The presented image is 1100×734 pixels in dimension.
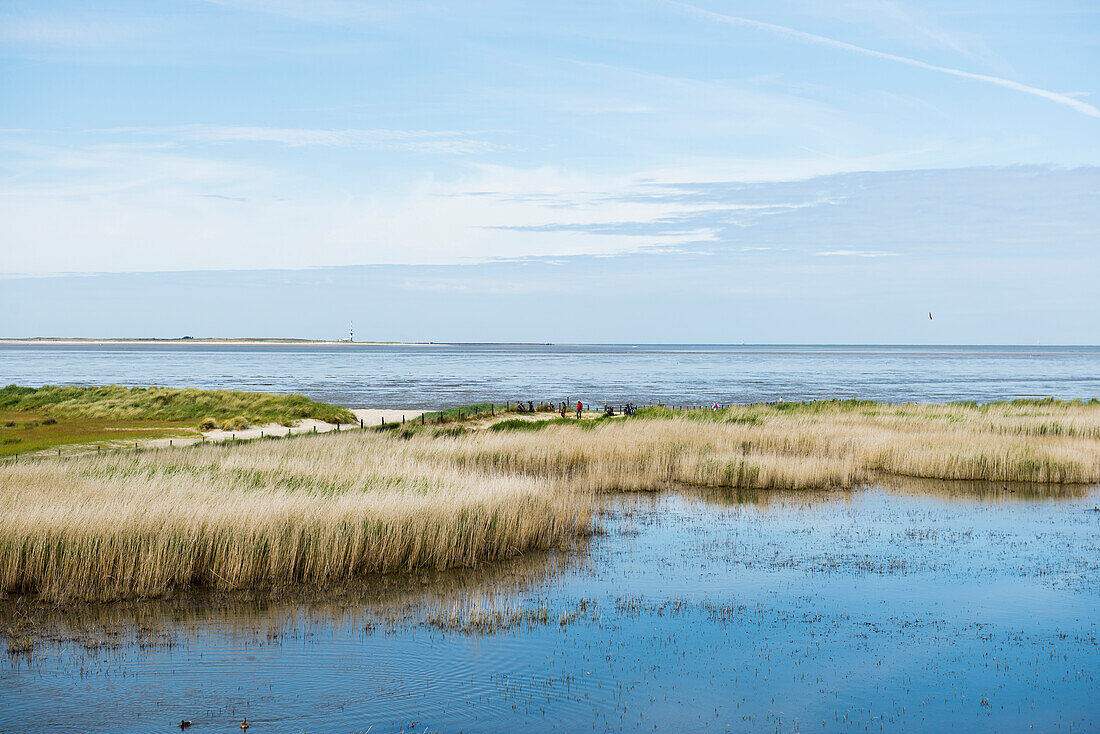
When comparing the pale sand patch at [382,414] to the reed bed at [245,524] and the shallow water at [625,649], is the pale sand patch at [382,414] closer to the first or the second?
the reed bed at [245,524]

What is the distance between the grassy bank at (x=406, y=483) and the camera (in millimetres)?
15188

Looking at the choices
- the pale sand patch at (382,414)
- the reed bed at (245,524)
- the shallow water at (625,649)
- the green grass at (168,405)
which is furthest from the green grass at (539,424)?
the shallow water at (625,649)

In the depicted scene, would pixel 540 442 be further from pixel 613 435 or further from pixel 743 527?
pixel 743 527

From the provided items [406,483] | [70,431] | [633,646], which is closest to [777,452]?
[406,483]

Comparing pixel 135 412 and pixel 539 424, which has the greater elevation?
pixel 539 424

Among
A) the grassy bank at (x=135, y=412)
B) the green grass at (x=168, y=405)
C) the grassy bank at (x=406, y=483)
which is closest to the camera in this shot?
the grassy bank at (x=406, y=483)

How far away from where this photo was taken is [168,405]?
57562mm

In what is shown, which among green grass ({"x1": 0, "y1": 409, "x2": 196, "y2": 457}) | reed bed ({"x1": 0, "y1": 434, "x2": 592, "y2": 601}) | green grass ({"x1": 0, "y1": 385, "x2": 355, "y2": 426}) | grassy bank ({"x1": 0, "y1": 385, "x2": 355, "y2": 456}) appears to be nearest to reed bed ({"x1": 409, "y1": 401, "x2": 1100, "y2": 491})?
reed bed ({"x1": 0, "y1": 434, "x2": 592, "y2": 601})

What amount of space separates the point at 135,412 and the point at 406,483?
131ft

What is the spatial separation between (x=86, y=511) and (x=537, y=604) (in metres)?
7.74

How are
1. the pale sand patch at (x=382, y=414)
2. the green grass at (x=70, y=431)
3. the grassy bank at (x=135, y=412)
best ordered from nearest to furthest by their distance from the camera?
the green grass at (x=70, y=431) → the grassy bank at (x=135, y=412) → the pale sand patch at (x=382, y=414)

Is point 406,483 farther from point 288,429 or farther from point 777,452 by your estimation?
point 288,429

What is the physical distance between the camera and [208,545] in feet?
51.7

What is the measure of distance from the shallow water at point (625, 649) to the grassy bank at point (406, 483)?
3.05 ft
